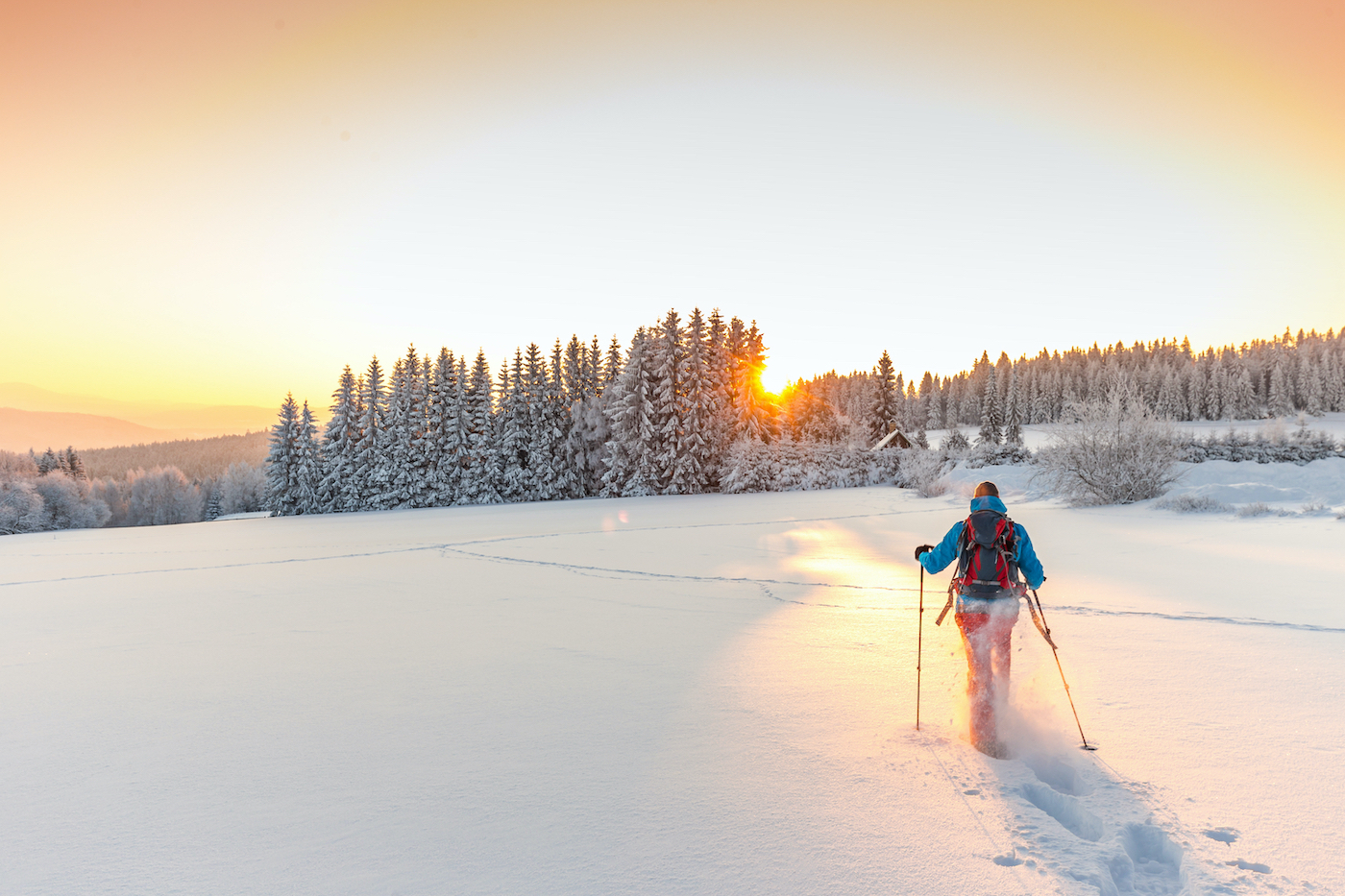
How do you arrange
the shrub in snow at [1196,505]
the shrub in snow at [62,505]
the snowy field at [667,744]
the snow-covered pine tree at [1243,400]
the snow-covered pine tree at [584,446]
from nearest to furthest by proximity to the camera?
1. the snowy field at [667,744]
2. the shrub in snow at [1196,505]
3. the snow-covered pine tree at [584,446]
4. the shrub in snow at [62,505]
5. the snow-covered pine tree at [1243,400]

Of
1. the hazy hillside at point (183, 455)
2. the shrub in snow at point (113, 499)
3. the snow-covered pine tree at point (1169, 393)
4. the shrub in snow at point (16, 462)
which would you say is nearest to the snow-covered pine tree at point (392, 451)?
the shrub in snow at point (113, 499)

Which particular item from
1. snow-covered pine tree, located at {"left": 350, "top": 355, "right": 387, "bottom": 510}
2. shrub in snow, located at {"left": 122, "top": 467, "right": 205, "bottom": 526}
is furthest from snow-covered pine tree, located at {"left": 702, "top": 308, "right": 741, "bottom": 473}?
shrub in snow, located at {"left": 122, "top": 467, "right": 205, "bottom": 526}

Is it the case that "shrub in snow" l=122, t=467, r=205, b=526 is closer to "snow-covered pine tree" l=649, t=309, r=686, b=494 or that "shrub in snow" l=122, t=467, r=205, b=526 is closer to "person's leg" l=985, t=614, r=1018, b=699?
"snow-covered pine tree" l=649, t=309, r=686, b=494

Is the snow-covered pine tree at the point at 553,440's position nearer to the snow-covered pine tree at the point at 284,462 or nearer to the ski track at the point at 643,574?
the snow-covered pine tree at the point at 284,462

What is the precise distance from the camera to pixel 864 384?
127m

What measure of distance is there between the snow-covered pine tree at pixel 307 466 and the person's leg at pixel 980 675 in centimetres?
4353

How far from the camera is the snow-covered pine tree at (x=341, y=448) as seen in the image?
1612 inches

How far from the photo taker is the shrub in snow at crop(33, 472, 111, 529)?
58.4 metres

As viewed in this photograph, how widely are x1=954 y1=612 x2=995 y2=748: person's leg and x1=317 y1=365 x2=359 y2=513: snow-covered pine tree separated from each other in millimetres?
42323

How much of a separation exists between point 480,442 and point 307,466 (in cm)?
1093

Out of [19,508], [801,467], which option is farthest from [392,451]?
[19,508]

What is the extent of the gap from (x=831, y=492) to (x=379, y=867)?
107 ft

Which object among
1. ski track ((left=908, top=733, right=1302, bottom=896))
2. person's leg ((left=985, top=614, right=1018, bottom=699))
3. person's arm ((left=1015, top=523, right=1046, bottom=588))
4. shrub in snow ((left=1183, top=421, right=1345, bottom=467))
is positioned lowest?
ski track ((left=908, top=733, right=1302, bottom=896))

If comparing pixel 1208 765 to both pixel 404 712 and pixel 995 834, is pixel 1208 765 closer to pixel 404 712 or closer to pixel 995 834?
pixel 995 834
